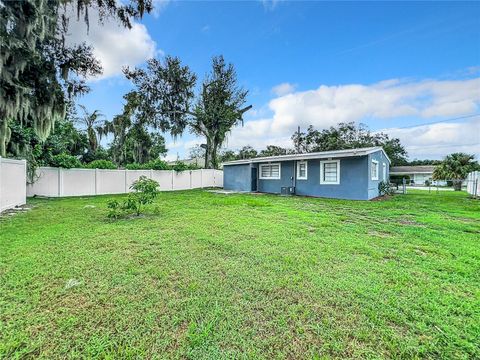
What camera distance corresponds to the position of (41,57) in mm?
7043

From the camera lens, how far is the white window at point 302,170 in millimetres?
12836

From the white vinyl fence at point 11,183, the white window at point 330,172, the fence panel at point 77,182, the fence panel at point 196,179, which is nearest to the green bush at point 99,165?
the fence panel at point 77,182

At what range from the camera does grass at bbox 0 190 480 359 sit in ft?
5.75

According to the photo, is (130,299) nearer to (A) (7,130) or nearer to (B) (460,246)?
(B) (460,246)

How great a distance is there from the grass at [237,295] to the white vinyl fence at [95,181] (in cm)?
800

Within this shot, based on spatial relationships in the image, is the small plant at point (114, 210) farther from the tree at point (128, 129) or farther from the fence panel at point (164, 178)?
the tree at point (128, 129)

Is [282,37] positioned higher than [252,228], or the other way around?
[282,37]

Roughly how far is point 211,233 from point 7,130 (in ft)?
24.7

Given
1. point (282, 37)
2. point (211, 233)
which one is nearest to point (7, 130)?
point (211, 233)

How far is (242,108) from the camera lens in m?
21.8

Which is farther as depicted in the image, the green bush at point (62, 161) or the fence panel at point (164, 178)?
the fence panel at point (164, 178)

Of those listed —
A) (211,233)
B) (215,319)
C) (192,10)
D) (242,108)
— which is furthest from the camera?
(242,108)

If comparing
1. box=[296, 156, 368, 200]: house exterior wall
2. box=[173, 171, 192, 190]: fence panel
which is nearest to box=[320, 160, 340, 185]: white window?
box=[296, 156, 368, 200]: house exterior wall

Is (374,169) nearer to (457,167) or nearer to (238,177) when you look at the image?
(238,177)
